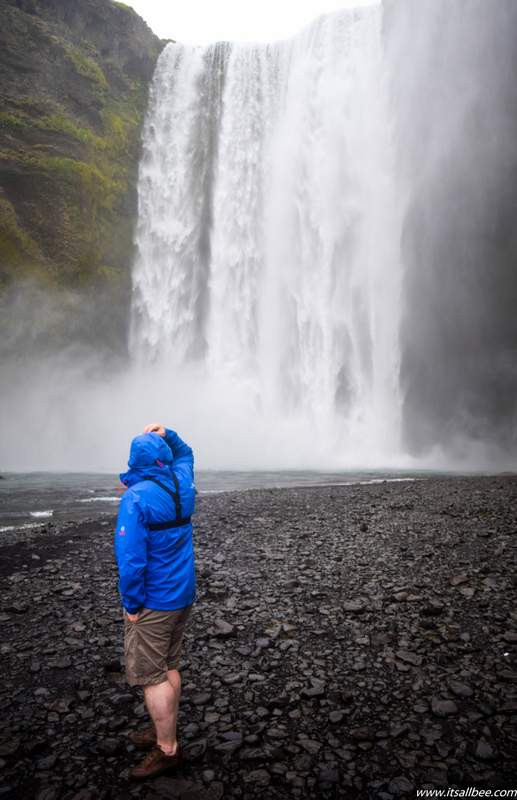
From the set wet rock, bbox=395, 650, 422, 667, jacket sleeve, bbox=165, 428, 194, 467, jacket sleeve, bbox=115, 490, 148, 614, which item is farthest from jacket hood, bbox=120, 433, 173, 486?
wet rock, bbox=395, 650, 422, 667

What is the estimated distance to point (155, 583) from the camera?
11.0 feet

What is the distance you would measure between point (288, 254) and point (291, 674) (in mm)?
35046

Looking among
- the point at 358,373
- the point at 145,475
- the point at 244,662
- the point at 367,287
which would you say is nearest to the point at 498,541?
the point at 244,662

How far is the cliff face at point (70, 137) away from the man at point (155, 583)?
32.6m

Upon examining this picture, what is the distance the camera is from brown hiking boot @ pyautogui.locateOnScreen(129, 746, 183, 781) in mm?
3160

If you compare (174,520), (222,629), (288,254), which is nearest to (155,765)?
(174,520)

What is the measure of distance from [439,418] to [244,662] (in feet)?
114

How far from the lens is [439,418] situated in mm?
36219

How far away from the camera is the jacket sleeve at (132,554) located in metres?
3.26

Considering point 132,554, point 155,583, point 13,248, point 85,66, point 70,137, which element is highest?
point 85,66

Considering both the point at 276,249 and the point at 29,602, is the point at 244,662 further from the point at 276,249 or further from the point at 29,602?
the point at 276,249

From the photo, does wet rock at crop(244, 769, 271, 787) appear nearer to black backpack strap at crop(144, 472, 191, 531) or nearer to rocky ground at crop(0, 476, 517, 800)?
rocky ground at crop(0, 476, 517, 800)

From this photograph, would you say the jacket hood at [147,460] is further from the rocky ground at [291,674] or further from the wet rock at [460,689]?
the wet rock at [460,689]

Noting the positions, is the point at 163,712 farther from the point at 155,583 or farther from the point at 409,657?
the point at 409,657
